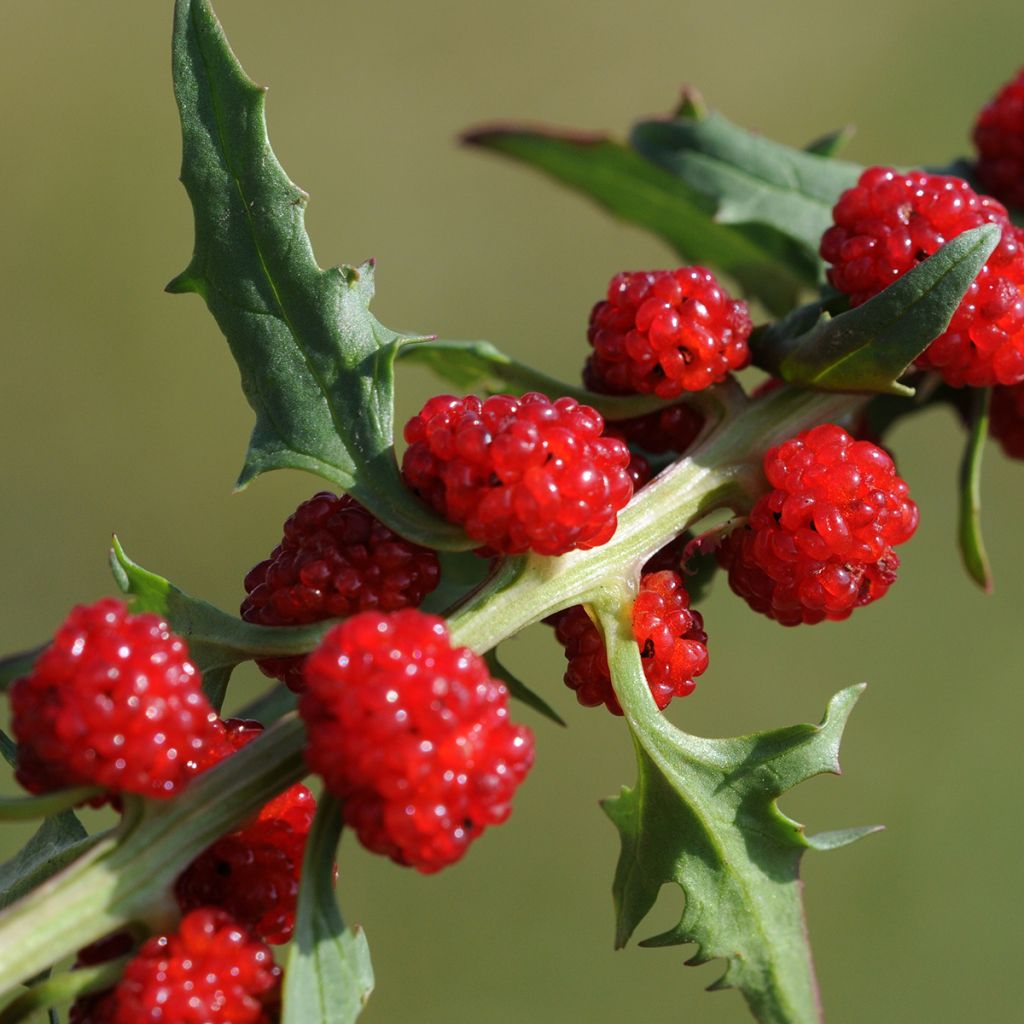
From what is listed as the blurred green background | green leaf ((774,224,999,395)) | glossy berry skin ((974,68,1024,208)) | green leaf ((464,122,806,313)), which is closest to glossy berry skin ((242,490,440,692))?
green leaf ((774,224,999,395))

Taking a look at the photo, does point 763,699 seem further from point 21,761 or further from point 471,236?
point 21,761

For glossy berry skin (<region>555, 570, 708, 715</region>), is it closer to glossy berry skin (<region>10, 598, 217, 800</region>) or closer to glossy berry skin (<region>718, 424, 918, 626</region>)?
glossy berry skin (<region>718, 424, 918, 626</region>)

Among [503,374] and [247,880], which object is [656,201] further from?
[247,880]

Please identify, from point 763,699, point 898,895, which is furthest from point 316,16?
point 898,895

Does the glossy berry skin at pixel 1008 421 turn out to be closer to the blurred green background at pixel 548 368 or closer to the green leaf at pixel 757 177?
the green leaf at pixel 757 177

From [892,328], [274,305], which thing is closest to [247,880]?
[274,305]

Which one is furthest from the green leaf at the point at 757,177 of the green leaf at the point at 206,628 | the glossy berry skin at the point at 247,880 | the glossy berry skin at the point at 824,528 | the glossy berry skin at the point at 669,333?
the glossy berry skin at the point at 247,880
